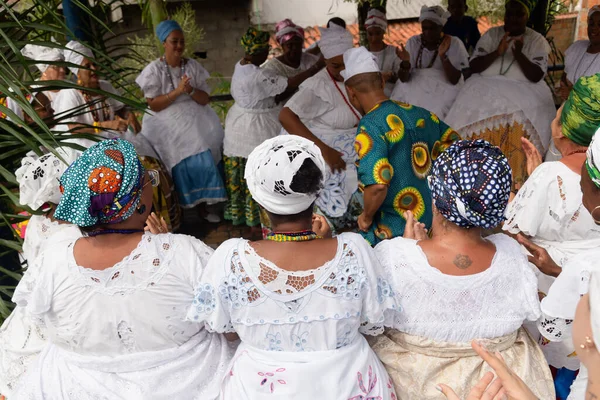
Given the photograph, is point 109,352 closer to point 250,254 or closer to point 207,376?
point 207,376

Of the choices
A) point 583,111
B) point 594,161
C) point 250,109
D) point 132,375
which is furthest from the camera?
point 250,109

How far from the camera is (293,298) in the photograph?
5.49 ft

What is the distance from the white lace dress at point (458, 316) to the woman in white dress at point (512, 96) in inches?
121

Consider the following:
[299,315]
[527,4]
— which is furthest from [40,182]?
[527,4]

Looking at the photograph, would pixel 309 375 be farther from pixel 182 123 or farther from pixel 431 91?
pixel 431 91

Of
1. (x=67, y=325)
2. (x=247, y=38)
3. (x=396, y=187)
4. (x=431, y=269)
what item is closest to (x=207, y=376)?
(x=67, y=325)

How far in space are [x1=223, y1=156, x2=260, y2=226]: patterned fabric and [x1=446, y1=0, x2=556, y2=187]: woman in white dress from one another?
1931 mm

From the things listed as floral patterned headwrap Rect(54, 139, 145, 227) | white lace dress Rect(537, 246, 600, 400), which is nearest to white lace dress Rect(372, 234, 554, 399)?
white lace dress Rect(537, 246, 600, 400)

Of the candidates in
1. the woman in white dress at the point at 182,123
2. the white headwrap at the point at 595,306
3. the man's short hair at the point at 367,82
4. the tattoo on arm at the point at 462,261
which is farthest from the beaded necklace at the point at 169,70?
the white headwrap at the point at 595,306

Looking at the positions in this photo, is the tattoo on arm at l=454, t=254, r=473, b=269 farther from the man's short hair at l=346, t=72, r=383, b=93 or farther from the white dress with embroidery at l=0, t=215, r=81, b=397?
the white dress with embroidery at l=0, t=215, r=81, b=397

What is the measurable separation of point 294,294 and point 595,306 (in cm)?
89

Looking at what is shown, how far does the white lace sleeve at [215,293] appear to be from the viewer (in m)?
1.71

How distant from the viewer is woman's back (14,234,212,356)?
1.79 meters

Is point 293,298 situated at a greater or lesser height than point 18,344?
greater
